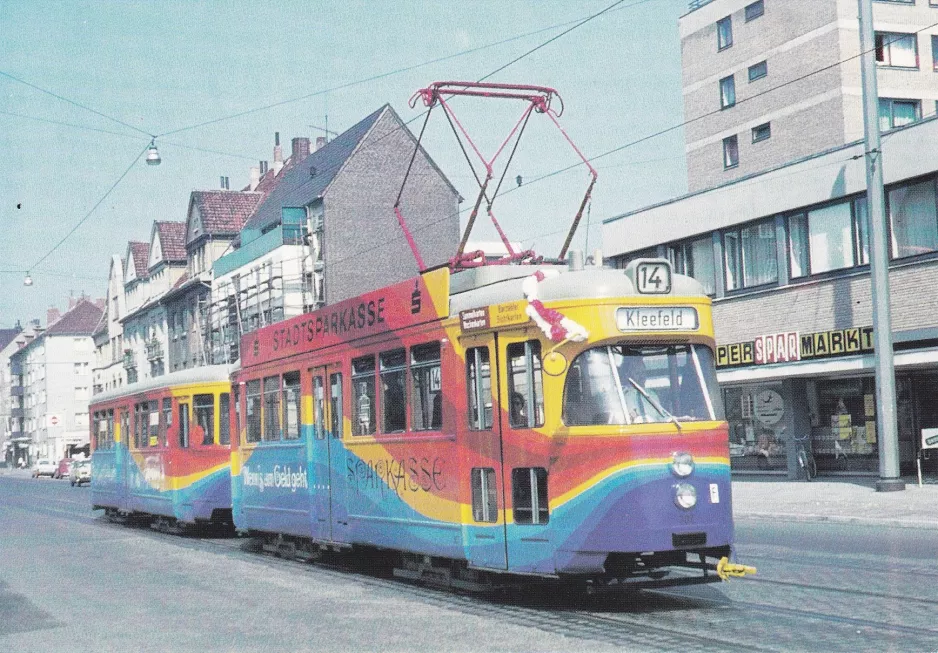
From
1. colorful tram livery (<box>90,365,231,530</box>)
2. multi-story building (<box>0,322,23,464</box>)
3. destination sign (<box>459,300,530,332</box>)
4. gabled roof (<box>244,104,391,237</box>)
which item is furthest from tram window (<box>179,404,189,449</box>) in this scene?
multi-story building (<box>0,322,23,464</box>)

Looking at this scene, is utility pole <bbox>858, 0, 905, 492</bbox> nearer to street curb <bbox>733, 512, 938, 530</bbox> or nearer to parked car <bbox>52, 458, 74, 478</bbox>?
street curb <bbox>733, 512, 938, 530</bbox>

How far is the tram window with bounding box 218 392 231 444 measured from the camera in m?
20.8

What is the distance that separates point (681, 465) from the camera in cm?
998

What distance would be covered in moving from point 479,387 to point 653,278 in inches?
72.3

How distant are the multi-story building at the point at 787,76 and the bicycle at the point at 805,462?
16.2 meters

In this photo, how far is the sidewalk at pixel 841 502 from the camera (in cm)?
1938

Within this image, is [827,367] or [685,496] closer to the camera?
[685,496]

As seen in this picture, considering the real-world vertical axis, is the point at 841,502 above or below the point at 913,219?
below

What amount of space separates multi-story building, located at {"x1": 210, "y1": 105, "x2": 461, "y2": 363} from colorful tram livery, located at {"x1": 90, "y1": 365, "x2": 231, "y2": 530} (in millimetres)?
24739

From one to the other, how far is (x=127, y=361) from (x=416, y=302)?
7793 centimetres

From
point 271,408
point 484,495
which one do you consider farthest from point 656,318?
point 271,408

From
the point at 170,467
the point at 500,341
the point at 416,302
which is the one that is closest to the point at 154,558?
the point at 170,467

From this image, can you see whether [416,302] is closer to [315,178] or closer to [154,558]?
[154,558]

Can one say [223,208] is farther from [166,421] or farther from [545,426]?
[545,426]
